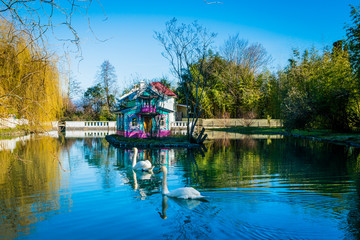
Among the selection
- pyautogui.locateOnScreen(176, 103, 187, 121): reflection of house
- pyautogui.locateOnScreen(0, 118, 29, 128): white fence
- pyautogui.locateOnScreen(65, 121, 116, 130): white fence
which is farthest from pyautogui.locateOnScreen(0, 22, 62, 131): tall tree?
pyautogui.locateOnScreen(176, 103, 187, 121): reflection of house

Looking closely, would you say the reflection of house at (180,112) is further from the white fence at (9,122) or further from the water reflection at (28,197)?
the white fence at (9,122)

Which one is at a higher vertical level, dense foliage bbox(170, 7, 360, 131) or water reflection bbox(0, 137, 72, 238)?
dense foliage bbox(170, 7, 360, 131)

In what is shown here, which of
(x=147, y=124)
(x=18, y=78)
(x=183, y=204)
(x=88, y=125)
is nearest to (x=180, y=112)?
(x=88, y=125)

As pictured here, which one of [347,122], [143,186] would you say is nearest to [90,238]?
[143,186]

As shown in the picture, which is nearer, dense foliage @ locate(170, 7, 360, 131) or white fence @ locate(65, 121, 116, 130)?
dense foliage @ locate(170, 7, 360, 131)

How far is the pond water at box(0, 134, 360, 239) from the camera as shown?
6.11 metres

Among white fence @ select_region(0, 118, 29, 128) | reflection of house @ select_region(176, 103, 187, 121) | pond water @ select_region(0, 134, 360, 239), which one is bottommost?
pond water @ select_region(0, 134, 360, 239)

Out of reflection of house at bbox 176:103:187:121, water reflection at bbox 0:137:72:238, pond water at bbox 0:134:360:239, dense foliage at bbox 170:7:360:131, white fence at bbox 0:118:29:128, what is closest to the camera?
white fence at bbox 0:118:29:128

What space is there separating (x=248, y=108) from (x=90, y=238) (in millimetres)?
53156

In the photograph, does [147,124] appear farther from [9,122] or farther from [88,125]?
[9,122]

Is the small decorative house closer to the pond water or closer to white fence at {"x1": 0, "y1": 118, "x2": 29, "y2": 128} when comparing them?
the pond water

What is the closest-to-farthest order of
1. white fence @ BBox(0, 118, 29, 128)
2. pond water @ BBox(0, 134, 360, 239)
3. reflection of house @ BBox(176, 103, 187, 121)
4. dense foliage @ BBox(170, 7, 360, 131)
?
white fence @ BBox(0, 118, 29, 128) < pond water @ BBox(0, 134, 360, 239) < dense foliage @ BBox(170, 7, 360, 131) < reflection of house @ BBox(176, 103, 187, 121)

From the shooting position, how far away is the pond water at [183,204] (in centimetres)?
611

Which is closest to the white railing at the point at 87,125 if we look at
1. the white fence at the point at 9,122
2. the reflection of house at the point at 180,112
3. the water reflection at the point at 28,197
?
the reflection of house at the point at 180,112
